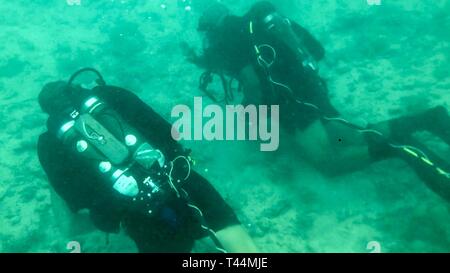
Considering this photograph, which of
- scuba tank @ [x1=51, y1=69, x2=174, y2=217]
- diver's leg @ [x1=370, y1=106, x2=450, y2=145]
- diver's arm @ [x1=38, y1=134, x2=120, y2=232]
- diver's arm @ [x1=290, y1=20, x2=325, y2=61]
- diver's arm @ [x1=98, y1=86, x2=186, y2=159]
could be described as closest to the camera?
scuba tank @ [x1=51, y1=69, x2=174, y2=217]

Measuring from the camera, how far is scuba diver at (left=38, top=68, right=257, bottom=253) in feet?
9.15

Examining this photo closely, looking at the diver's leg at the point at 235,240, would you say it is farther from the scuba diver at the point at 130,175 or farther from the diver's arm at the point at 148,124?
the diver's arm at the point at 148,124

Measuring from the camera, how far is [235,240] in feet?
9.83

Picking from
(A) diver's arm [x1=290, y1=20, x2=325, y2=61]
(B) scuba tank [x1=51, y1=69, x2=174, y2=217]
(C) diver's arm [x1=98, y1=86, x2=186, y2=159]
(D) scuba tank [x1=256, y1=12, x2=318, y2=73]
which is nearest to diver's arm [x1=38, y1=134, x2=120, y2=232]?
(B) scuba tank [x1=51, y1=69, x2=174, y2=217]

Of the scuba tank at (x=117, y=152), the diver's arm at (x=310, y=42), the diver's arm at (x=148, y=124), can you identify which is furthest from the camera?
the diver's arm at (x=310, y=42)

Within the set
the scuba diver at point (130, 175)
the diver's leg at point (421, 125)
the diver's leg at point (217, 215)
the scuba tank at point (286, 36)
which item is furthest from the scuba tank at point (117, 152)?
the diver's leg at point (421, 125)

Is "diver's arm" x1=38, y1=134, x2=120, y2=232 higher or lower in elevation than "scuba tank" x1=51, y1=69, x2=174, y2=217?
lower

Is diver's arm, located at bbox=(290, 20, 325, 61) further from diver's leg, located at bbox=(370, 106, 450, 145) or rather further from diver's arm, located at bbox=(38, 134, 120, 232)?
diver's arm, located at bbox=(38, 134, 120, 232)

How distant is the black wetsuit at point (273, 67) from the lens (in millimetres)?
3839

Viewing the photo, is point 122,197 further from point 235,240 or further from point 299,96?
point 299,96

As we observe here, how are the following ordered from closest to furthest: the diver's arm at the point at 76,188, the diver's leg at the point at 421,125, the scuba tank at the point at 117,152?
the scuba tank at the point at 117,152, the diver's arm at the point at 76,188, the diver's leg at the point at 421,125

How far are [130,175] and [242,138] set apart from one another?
2556mm

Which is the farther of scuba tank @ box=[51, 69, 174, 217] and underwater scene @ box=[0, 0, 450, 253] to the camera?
underwater scene @ box=[0, 0, 450, 253]
